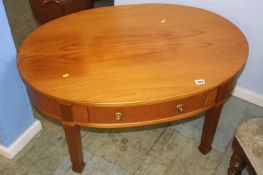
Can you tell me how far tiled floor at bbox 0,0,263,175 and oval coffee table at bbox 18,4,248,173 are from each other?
0.44ft

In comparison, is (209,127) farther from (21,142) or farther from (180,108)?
(21,142)

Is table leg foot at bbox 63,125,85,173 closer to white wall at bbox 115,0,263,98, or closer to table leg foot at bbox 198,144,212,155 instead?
table leg foot at bbox 198,144,212,155

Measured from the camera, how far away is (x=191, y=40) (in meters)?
1.60

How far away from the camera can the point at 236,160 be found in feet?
5.12

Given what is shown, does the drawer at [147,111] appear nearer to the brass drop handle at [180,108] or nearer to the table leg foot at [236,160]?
the brass drop handle at [180,108]

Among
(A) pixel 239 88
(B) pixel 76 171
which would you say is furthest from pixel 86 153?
(A) pixel 239 88

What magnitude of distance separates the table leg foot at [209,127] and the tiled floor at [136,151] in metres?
0.05

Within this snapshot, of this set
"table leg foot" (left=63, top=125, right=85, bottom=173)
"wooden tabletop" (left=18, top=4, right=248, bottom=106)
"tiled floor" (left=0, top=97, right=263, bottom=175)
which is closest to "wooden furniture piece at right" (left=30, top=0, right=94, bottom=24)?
"wooden tabletop" (left=18, top=4, right=248, bottom=106)

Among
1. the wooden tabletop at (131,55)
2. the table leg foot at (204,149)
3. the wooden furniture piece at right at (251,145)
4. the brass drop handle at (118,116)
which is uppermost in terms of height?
the wooden tabletop at (131,55)

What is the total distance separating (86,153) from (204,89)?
2.86 feet

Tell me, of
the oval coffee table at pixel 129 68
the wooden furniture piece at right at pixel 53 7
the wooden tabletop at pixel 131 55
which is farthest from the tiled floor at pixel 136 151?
the wooden furniture piece at right at pixel 53 7

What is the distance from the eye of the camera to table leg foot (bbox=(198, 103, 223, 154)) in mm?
1625

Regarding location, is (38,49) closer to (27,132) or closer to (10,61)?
(10,61)

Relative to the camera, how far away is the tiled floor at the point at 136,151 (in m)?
1.78
